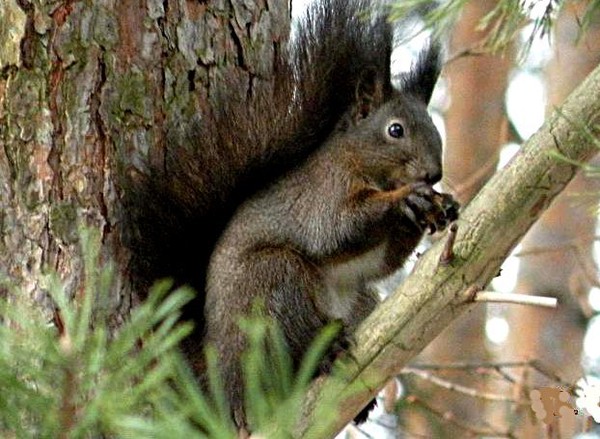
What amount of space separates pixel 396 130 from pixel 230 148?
1.13ft

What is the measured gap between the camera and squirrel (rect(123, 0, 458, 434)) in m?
1.62

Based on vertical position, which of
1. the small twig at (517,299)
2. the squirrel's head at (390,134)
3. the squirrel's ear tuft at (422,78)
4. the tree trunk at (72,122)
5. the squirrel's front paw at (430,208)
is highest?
the squirrel's ear tuft at (422,78)

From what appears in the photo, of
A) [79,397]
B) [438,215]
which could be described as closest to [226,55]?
[438,215]

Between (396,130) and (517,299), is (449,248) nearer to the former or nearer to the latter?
(517,299)

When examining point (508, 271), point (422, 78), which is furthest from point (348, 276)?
point (508, 271)

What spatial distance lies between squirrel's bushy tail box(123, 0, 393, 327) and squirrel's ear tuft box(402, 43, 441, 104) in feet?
0.64

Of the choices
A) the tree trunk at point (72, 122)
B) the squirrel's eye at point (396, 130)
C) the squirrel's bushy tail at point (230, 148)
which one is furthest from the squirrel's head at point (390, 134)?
the tree trunk at point (72, 122)

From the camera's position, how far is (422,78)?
200cm

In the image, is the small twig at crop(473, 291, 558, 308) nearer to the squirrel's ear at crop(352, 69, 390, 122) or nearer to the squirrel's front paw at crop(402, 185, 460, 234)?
the squirrel's front paw at crop(402, 185, 460, 234)

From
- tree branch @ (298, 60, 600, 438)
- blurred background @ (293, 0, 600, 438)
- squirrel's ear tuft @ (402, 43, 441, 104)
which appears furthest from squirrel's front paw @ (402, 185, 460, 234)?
blurred background @ (293, 0, 600, 438)

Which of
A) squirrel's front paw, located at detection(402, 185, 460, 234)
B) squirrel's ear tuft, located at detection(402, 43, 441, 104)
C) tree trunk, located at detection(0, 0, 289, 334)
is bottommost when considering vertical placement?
tree trunk, located at detection(0, 0, 289, 334)

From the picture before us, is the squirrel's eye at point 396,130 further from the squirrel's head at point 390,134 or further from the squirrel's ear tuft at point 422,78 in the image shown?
the squirrel's ear tuft at point 422,78

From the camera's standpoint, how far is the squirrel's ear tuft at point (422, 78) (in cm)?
198

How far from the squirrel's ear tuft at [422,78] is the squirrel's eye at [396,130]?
0.41 feet
